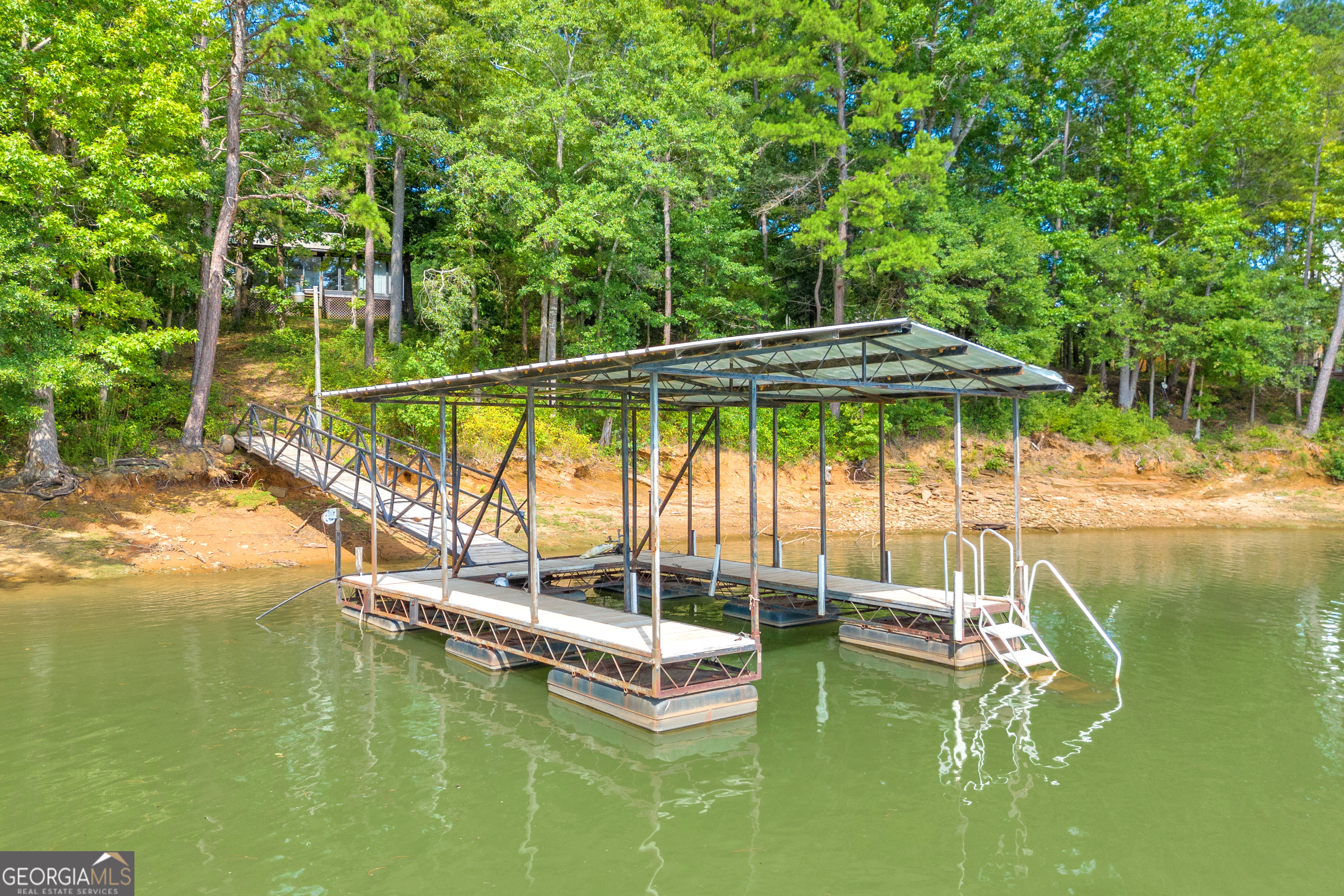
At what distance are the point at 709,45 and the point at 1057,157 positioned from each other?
17797 millimetres

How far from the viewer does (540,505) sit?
23859 mm

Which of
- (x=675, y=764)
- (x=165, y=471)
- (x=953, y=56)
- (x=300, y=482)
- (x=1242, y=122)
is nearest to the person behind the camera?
(x=675, y=764)

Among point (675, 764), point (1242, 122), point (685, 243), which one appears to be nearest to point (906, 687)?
point (675, 764)

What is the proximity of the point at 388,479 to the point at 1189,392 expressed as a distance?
3457 cm

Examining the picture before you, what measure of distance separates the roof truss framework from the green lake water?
4.32 m

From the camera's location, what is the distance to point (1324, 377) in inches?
1303

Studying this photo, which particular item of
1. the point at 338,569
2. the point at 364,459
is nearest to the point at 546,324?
the point at 364,459

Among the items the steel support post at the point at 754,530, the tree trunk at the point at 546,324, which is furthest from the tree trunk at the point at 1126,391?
the steel support post at the point at 754,530

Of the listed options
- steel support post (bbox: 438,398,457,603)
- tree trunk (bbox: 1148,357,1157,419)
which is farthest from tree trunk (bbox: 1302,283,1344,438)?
steel support post (bbox: 438,398,457,603)

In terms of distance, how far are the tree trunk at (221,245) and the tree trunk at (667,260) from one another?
13906 millimetres

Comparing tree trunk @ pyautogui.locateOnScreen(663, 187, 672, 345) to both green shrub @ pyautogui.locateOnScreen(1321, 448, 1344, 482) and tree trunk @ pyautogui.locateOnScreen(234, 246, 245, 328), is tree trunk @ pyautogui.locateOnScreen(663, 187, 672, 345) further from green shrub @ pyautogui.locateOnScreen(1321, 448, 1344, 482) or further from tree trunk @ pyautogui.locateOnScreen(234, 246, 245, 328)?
green shrub @ pyautogui.locateOnScreen(1321, 448, 1344, 482)

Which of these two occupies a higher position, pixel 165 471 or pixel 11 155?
pixel 11 155

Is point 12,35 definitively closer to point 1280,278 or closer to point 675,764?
point 675,764

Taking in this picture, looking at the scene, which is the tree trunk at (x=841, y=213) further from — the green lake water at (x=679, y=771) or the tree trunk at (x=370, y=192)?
the green lake water at (x=679, y=771)
